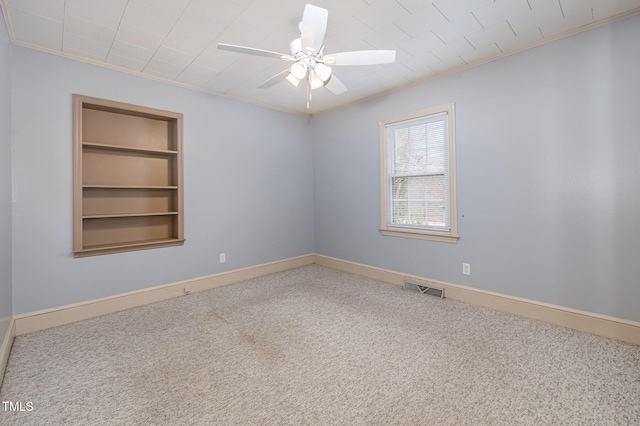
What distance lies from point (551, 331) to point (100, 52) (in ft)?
15.7

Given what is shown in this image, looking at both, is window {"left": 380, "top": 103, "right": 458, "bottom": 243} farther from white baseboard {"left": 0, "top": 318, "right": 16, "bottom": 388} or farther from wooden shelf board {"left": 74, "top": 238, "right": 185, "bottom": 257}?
white baseboard {"left": 0, "top": 318, "right": 16, "bottom": 388}

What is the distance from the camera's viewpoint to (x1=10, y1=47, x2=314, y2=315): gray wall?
2531 millimetres

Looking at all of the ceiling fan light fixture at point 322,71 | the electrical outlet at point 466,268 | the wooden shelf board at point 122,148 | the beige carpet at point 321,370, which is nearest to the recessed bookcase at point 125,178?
the wooden shelf board at point 122,148

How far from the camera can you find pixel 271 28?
90.8 inches

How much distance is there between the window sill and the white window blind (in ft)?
0.24

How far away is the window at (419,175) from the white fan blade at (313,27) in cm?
194

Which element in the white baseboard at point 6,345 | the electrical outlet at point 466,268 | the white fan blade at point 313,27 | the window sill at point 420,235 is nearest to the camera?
the white fan blade at point 313,27

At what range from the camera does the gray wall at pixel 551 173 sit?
2.24 metres

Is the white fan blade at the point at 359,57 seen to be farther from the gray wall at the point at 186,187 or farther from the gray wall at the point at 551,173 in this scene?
the gray wall at the point at 186,187

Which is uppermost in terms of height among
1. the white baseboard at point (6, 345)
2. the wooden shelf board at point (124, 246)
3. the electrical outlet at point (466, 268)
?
the wooden shelf board at point (124, 246)

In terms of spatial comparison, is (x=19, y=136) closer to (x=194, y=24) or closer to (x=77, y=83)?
(x=77, y=83)

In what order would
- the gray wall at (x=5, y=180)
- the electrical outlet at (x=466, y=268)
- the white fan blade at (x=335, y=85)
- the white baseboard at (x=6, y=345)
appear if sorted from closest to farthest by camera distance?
the white baseboard at (x=6, y=345)
the gray wall at (x=5, y=180)
the white fan blade at (x=335, y=85)
the electrical outlet at (x=466, y=268)

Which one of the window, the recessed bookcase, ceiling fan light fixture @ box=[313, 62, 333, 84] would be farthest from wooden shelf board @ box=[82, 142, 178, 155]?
the window

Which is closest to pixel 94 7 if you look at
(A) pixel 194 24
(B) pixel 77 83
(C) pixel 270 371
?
(A) pixel 194 24
